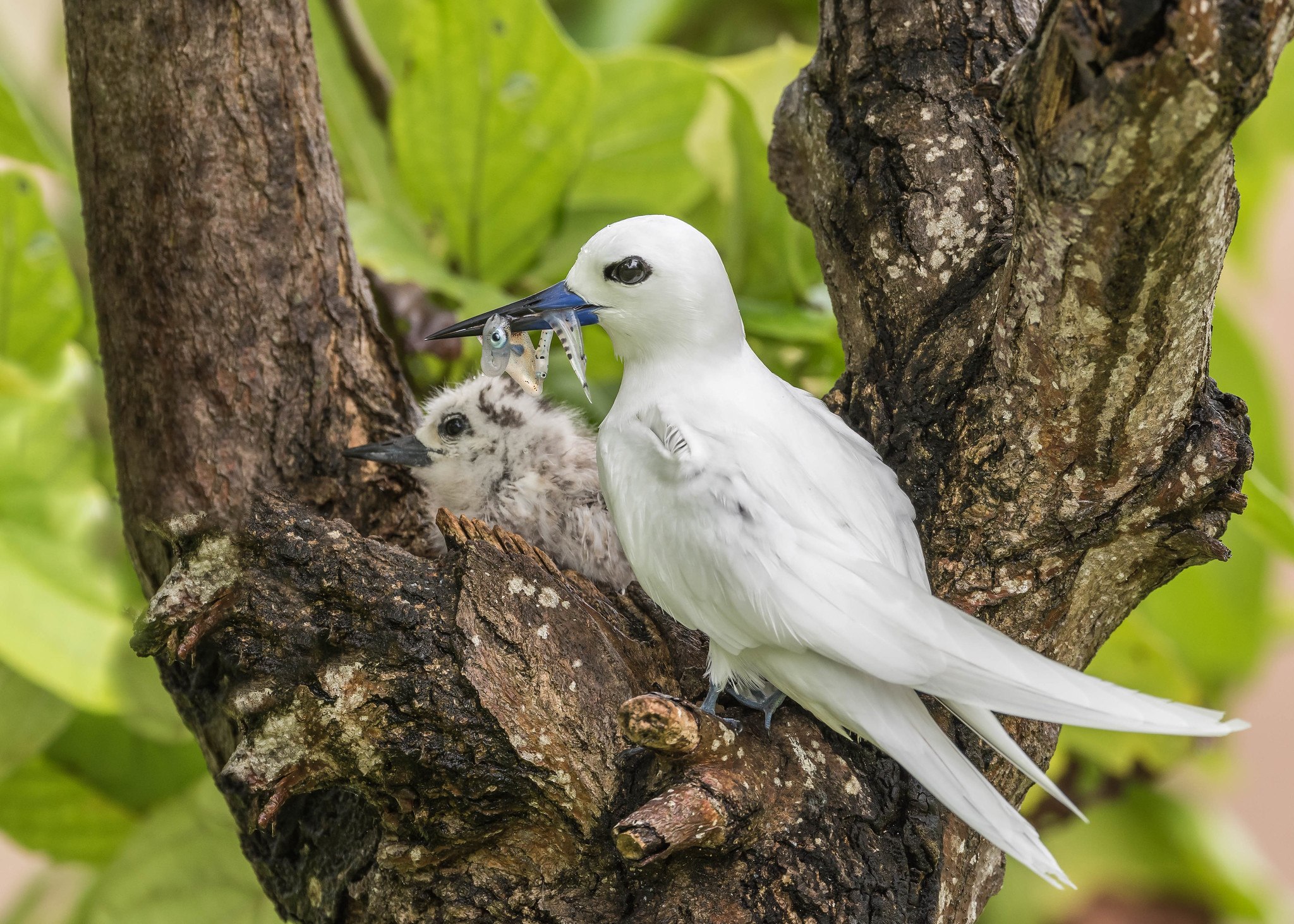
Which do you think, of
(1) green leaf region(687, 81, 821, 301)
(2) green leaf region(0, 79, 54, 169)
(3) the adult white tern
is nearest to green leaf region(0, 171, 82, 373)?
(2) green leaf region(0, 79, 54, 169)

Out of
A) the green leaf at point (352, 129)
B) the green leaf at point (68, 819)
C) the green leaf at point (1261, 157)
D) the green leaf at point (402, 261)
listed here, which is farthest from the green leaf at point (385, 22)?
the green leaf at point (1261, 157)

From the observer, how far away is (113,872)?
1.51m

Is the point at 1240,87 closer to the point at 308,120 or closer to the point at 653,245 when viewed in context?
the point at 653,245

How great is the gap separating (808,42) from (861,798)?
7.68 feet

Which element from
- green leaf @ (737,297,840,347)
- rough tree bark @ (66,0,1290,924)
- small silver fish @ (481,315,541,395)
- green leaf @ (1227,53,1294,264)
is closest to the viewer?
rough tree bark @ (66,0,1290,924)

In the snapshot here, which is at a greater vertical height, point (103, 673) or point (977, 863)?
point (977, 863)

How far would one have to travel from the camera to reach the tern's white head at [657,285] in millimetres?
967

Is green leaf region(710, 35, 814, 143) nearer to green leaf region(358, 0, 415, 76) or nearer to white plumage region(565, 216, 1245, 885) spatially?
green leaf region(358, 0, 415, 76)

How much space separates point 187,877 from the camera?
59.0 inches

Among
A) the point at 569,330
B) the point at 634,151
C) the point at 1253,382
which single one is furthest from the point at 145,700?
the point at 1253,382

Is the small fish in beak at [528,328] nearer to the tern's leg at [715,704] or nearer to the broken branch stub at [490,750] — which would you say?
the broken branch stub at [490,750]

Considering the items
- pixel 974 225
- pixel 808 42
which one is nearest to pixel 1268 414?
pixel 974 225

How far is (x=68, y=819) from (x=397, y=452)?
1.04 metres

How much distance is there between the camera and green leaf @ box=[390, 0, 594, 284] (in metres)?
1.43
